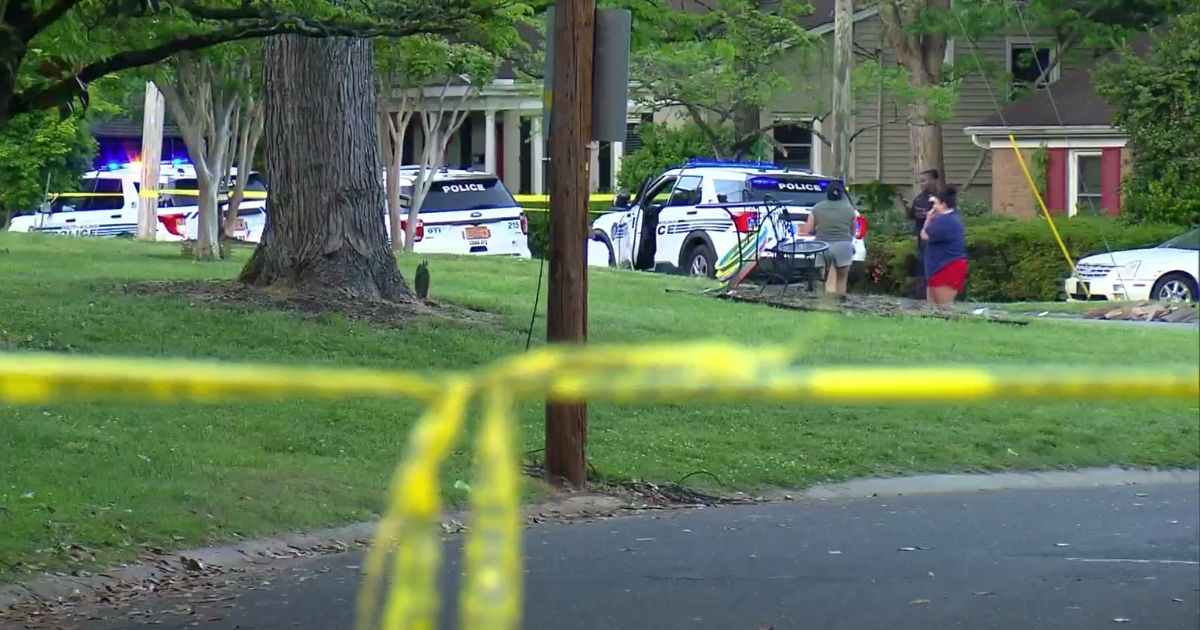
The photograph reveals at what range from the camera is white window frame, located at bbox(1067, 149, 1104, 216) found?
32344 millimetres

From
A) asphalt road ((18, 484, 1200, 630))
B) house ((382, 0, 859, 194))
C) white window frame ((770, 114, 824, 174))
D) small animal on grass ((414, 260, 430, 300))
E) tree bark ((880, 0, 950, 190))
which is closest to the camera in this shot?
asphalt road ((18, 484, 1200, 630))

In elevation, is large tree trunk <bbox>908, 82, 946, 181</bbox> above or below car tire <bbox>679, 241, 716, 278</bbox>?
above

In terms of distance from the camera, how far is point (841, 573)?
331 inches

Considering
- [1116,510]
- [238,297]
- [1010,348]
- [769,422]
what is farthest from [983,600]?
[238,297]

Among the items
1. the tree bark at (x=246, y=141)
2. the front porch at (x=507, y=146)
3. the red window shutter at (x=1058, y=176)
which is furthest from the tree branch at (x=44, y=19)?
the front porch at (x=507, y=146)

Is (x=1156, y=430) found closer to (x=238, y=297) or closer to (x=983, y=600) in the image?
(x=983, y=600)

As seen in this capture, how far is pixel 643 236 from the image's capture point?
26.1m

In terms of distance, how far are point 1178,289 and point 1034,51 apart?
→ 101 ft

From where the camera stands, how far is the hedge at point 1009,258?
23.7 metres

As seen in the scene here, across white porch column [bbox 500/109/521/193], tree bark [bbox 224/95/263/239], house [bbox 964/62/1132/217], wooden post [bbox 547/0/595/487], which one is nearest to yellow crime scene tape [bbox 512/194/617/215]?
white porch column [bbox 500/109/521/193]

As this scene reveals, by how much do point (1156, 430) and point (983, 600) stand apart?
21.1ft

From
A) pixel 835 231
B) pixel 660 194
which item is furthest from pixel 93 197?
pixel 835 231

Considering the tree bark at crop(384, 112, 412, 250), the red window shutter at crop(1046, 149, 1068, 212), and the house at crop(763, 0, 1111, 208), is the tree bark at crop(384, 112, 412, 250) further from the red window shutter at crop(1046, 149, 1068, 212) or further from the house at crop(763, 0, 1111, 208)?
the red window shutter at crop(1046, 149, 1068, 212)

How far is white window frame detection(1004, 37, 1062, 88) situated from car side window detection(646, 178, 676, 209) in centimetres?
1088
